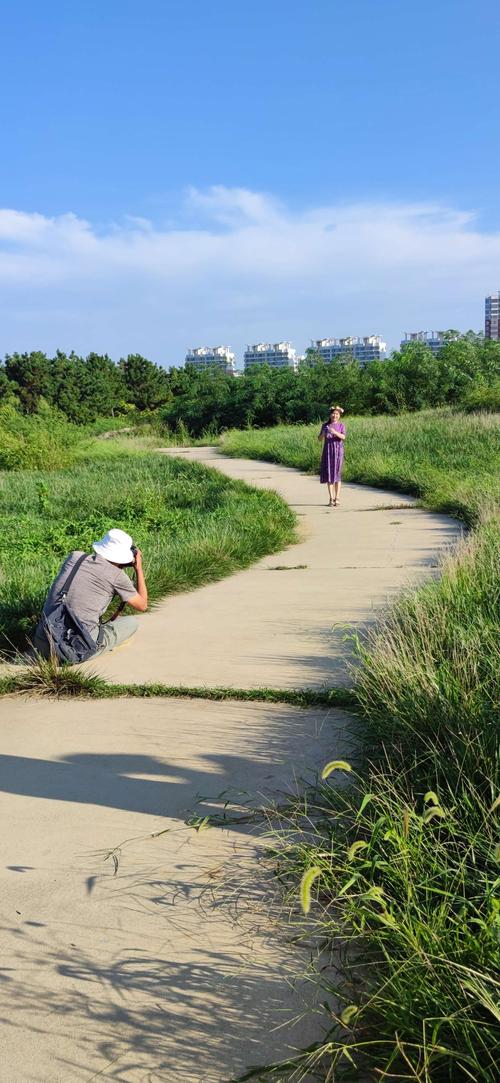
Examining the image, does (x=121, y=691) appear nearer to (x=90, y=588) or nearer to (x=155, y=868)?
(x=90, y=588)

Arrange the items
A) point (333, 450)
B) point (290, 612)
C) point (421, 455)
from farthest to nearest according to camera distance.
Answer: point (421, 455) < point (333, 450) < point (290, 612)

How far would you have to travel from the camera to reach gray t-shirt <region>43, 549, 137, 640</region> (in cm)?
603

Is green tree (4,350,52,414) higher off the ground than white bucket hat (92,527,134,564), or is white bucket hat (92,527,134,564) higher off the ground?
green tree (4,350,52,414)

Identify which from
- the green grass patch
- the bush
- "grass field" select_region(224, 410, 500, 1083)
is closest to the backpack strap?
the green grass patch

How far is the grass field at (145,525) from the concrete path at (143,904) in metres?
2.35

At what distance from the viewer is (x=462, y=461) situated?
17188mm

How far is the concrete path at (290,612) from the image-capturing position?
579 centimetres

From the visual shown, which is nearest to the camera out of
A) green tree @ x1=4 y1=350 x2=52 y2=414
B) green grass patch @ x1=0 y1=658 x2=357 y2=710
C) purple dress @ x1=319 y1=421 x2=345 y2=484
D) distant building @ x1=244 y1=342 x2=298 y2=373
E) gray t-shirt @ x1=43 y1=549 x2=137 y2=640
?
green grass patch @ x1=0 y1=658 x2=357 y2=710

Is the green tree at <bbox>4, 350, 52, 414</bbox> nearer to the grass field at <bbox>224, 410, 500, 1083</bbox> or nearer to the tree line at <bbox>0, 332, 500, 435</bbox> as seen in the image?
the tree line at <bbox>0, 332, 500, 435</bbox>

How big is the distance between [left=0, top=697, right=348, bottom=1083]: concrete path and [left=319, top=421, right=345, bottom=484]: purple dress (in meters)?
9.60

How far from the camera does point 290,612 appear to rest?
730 centimetres

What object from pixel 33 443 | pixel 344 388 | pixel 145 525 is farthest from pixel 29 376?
pixel 145 525

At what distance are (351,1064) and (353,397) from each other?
127 ft

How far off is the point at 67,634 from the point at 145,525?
606cm
